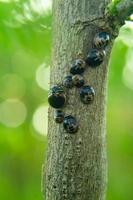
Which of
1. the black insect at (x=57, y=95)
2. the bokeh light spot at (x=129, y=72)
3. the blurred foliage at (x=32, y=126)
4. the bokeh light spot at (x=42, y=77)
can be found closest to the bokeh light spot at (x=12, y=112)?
the blurred foliage at (x=32, y=126)

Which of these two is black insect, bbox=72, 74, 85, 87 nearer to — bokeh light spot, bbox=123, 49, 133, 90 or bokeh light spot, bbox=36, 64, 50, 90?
bokeh light spot, bbox=123, 49, 133, 90

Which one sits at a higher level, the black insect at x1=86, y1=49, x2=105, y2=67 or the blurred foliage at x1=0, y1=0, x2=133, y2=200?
the blurred foliage at x1=0, y1=0, x2=133, y2=200

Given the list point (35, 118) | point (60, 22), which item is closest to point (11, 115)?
point (35, 118)

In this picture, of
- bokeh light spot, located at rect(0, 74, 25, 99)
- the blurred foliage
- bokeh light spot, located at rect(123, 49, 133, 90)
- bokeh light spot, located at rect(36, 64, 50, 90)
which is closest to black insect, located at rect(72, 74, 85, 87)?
bokeh light spot, located at rect(123, 49, 133, 90)

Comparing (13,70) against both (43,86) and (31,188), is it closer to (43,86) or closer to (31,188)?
(43,86)

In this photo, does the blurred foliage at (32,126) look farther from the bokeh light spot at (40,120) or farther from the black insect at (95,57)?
the black insect at (95,57)

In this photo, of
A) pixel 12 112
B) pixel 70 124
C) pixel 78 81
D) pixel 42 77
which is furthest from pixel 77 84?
pixel 12 112
